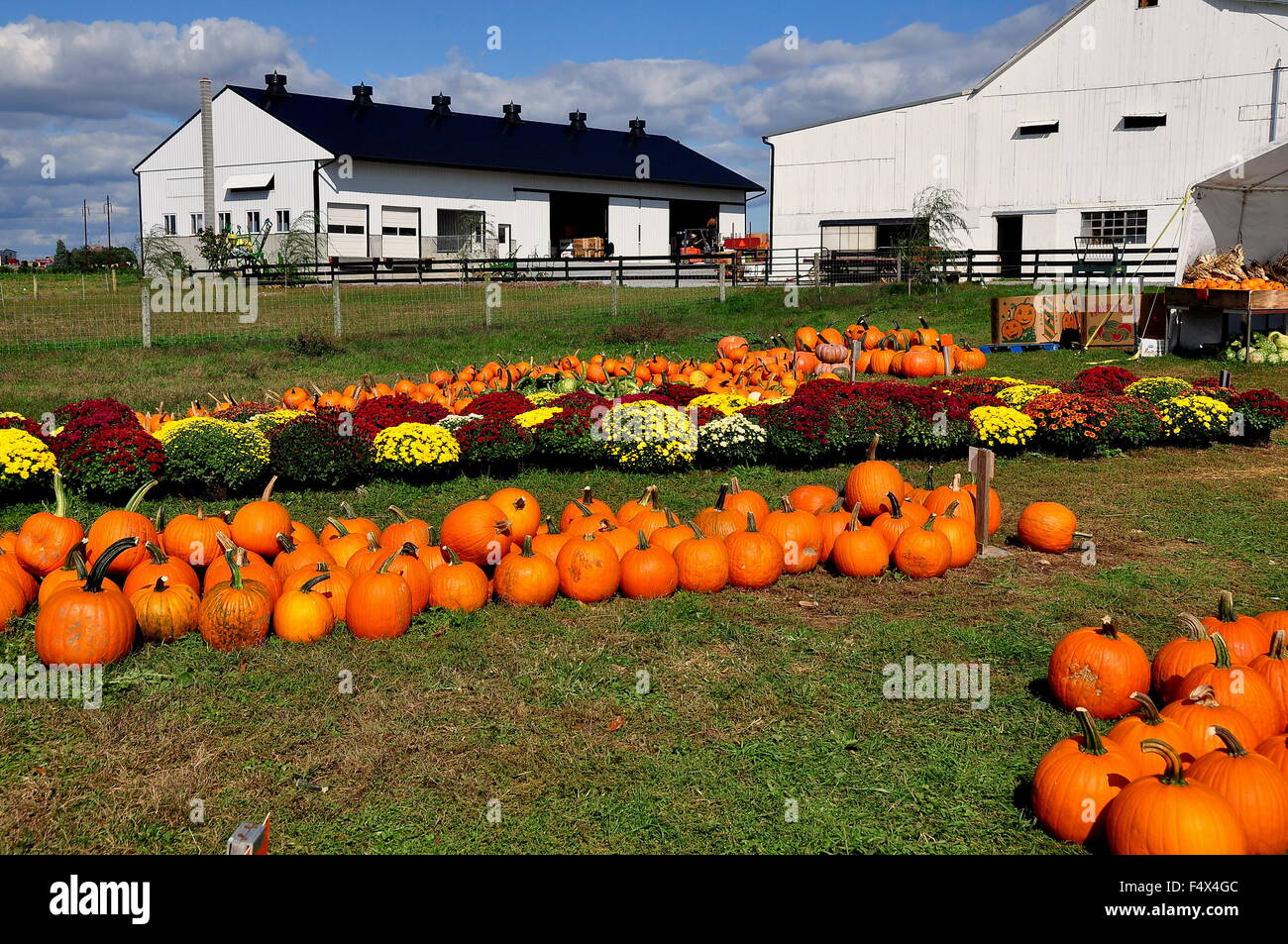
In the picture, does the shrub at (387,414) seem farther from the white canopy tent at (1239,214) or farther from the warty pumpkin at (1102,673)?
the white canopy tent at (1239,214)

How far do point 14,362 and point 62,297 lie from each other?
669 centimetres

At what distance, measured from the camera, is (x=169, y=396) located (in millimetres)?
12992

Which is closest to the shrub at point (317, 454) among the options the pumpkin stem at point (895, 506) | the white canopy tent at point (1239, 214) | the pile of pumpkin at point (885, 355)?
the pumpkin stem at point (895, 506)

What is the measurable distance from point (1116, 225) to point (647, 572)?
30217 mm

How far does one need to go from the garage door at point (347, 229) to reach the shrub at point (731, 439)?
103ft

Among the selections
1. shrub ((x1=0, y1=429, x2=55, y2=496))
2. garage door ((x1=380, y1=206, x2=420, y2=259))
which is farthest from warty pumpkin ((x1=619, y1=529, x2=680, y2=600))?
garage door ((x1=380, y1=206, x2=420, y2=259))

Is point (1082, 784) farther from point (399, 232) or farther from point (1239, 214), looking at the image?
point (399, 232)

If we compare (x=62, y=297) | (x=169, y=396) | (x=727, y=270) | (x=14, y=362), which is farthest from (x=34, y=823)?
(x=727, y=270)

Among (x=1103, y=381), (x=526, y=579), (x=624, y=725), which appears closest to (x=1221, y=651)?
(x=624, y=725)

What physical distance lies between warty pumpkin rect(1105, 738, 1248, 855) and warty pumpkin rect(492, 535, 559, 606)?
332 cm
